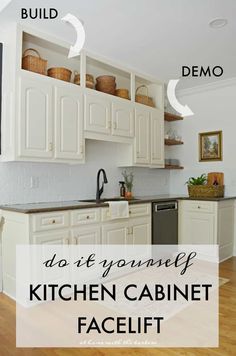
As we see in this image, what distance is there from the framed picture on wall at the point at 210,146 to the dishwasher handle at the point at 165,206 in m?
1.07

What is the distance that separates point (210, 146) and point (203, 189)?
A: 0.83m

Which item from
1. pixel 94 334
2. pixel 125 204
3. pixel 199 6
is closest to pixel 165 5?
pixel 199 6

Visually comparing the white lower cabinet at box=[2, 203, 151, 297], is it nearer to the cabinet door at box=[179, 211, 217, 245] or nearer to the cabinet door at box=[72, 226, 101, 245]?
the cabinet door at box=[72, 226, 101, 245]

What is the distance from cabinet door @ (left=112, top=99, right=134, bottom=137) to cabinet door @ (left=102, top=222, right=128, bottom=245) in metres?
1.15

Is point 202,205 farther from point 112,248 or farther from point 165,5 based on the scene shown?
→ point 165,5

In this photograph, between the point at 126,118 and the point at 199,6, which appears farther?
the point at 126,118

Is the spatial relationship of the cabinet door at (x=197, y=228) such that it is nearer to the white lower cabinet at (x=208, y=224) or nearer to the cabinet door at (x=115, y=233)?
the white lower cabinet at (x=208, y=224)

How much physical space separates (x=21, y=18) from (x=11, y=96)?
2.43ft

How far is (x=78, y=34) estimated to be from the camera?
3053 millimetres

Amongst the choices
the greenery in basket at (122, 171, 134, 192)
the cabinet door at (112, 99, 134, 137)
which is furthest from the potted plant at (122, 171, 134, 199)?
the cabinet door at (112, 99, 134, 137)

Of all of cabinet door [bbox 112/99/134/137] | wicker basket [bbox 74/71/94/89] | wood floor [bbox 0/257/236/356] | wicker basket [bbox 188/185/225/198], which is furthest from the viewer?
wicker basket [bbox 188/185/225/198]

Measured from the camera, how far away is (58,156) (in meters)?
3.03

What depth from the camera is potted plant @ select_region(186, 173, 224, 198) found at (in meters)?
4.25

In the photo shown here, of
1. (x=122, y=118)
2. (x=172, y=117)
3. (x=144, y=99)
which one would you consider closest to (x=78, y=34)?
(x=122, y=118)
